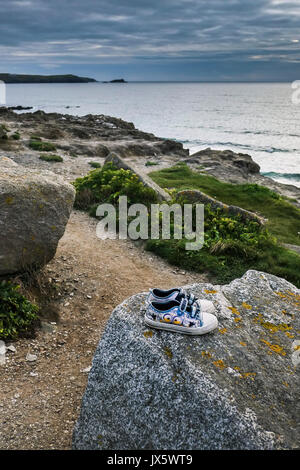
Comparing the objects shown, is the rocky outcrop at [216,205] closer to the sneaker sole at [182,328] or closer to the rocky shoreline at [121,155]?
the rocky shoreline at [121,155]

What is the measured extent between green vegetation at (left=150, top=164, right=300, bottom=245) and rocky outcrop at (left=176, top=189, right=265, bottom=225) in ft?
6.62

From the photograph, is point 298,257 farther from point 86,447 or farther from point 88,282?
point 86,447

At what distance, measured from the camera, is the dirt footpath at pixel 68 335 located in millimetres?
5832

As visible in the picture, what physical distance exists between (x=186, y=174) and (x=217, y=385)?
2121 centimetres

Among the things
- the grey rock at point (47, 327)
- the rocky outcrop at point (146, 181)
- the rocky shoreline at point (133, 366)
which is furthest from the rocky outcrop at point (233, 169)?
the grey rock at point (47, 327)

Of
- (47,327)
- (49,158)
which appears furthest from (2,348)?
(49,158)

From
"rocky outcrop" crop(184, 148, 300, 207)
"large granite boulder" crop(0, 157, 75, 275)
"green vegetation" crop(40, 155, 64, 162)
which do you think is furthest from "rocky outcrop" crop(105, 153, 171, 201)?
"rocky outcrop" crop(184, 148, 300, 207)

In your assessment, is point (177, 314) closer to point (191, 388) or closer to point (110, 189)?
point (191, 388)

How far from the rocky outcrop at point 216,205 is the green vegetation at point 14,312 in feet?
28.5

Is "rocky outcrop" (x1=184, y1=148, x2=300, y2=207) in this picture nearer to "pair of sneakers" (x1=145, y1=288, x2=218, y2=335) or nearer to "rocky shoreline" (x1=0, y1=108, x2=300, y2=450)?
"rocky shoreline" (x1=0, y1=108, x2=300, y2=450)

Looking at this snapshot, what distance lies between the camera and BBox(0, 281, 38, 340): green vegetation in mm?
7648

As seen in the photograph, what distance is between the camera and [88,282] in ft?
32.9

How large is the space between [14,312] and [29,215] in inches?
81.0
